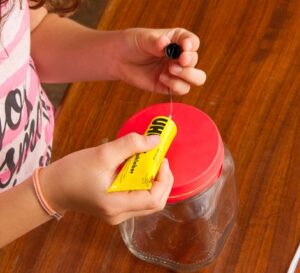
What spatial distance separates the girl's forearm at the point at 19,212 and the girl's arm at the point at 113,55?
20 centimetres

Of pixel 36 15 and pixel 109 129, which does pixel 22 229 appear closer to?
pixel 109 129

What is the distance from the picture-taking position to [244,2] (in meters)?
0.78

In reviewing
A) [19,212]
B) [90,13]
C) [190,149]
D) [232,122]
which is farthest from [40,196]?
[90,13]

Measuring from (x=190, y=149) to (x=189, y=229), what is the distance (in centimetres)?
18

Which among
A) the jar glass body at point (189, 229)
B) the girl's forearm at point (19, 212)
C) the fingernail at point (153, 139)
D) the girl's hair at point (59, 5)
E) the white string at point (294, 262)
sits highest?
the fingernail at point (153, 139)

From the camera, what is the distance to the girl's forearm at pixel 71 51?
0.69 m

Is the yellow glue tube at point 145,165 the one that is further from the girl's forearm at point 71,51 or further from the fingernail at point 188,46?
the girl's forearm at point 71,51

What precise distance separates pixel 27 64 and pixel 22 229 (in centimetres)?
27

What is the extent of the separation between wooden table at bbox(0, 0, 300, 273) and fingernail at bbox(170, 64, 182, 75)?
0.11 meters

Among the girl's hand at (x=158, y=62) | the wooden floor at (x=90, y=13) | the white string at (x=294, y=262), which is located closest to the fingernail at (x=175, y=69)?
the girl's hand at (x=158, y=62)

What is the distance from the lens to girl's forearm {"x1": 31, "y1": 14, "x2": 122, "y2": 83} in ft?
2.28

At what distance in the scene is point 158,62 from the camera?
64 cm

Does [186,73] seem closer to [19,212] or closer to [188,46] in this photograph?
[188,46]

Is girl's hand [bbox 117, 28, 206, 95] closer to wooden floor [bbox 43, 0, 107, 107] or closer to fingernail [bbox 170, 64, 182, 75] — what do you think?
fingernail [bbox 170, 64, 182, 75]
